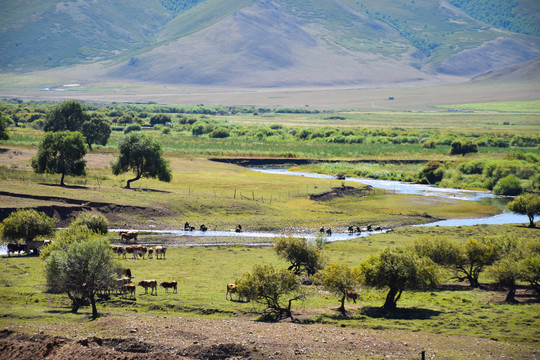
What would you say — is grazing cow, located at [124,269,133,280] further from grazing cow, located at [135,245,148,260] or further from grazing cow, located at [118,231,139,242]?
grazing cow, located at [118,231,139,242]

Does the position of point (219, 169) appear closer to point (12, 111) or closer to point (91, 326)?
point (91, 326)

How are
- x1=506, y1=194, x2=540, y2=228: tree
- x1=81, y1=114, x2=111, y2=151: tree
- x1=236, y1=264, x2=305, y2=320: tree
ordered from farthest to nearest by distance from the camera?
x1=81, y1=114, x2=111, y2=151: tree < x1=506, y1=194, x2=540, y2=228: tree < x1=236, y1=264, x2=305, y2=320: tree

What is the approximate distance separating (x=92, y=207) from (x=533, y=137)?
13046 cm

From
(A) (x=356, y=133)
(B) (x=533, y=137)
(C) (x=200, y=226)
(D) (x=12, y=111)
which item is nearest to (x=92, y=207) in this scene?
(C) (x=200, y=226)

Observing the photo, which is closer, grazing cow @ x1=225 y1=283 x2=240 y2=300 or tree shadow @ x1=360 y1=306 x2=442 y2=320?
tree shadow @ x1=360 y1=306 x2=442 y2=320

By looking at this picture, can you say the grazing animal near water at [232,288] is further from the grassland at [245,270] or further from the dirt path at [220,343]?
the dirt path at [220,343]

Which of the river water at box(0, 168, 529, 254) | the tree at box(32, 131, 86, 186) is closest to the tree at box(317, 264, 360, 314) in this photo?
the river water at box(0, 168, 529, 254)

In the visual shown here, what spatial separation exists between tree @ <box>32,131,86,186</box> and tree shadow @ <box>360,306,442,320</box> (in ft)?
153

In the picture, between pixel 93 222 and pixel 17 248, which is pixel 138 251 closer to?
pixel 93 222

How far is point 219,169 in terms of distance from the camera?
103000 mm

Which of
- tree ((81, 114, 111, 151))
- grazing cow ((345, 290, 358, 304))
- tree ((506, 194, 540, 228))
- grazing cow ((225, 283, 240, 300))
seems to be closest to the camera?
grazing cow ((225, 283, 240, 300))

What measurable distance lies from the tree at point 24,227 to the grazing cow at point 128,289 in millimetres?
14846

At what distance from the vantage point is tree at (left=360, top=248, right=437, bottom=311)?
35562 mm

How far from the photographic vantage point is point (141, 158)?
77438 millimetres
